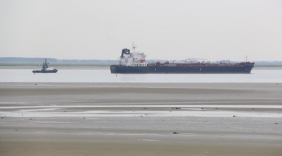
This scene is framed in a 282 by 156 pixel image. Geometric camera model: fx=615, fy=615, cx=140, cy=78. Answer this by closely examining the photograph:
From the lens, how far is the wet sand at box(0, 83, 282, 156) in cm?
1321

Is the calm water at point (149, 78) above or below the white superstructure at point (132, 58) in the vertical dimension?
below

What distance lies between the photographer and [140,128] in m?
16.7

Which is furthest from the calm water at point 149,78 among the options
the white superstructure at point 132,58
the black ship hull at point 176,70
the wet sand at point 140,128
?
the wet sand at point 140,128

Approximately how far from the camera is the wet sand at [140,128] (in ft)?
43.3

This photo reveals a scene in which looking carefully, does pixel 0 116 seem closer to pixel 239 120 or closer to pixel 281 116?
pixel 239 120

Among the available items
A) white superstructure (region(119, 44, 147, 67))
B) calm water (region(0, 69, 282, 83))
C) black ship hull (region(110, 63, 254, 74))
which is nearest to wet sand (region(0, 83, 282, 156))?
calm water (region(0, 69, 282, 83))

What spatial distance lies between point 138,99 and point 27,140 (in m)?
14.7

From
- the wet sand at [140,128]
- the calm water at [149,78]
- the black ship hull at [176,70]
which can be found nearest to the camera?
the wet sand at [140,128]

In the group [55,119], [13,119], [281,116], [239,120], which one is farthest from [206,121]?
[13,119]

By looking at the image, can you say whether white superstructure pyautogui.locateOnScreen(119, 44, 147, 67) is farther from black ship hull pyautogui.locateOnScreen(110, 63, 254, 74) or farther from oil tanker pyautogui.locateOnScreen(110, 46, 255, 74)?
black ship hull pyautogui.locateOnScreen(110, 63, 254, 74)

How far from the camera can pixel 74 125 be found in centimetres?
1725

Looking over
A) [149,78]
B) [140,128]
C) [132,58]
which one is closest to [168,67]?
[132,58]

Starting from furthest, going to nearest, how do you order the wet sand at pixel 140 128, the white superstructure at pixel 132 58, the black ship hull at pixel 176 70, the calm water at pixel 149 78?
the white superstructure at pixel 132 58 < the black ship hull at pixel 176 70 < the calm water at pixel 149 78 < the wet sand at pixel 140 128

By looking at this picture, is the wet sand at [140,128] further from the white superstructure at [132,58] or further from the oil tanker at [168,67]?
the white superstructure at [132,58]
